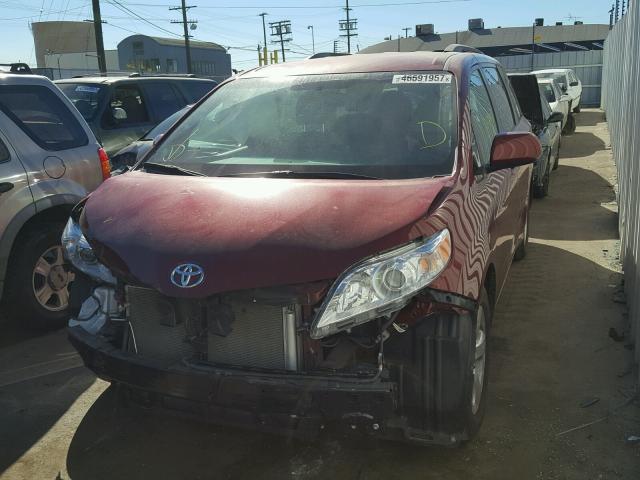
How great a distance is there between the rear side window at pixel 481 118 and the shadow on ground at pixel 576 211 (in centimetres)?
347

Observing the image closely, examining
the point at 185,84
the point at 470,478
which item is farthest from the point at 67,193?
the point at 185,84

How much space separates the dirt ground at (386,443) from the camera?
2988 millimetres

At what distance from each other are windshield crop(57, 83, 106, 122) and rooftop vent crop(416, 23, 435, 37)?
4644 centimetres

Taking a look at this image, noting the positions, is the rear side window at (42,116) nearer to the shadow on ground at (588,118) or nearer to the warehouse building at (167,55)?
the shadow on ground at (588,118)

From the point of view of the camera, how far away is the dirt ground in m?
2.99

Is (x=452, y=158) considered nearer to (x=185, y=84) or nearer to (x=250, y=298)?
(x=250, y=298)

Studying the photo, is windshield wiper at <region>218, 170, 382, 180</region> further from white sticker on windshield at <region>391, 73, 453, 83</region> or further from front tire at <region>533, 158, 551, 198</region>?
front tire at <region>533, 158, 551, 198</region>

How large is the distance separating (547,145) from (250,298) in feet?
24.7

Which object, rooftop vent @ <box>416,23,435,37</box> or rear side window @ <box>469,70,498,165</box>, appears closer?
rear side window @ <box>469,70,498,165</box>

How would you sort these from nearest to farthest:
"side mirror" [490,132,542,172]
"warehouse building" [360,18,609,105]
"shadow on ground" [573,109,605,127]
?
"side mirror" [490,132,542,172] → "shadow on ground" [573,109,605,127] → "warehouse building" [360,18,609,105]

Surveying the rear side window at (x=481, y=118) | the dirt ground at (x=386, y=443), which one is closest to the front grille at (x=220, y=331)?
the dirt ground at (x=386, y=443)

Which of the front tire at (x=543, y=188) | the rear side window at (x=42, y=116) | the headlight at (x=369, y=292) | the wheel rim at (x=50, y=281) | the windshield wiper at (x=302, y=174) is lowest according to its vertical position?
the front tire at (x=543, y=188)

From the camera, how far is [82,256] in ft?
10.3

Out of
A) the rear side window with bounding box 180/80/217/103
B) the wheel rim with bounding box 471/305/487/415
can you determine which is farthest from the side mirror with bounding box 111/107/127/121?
the wheel rim with bounding box 471/305/487/415
